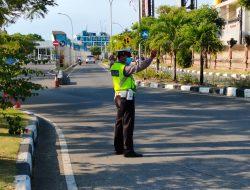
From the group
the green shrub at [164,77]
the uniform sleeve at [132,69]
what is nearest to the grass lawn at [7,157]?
the uniform sleeve at [132,69]

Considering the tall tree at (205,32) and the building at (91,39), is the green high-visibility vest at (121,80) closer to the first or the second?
the tall tree at (205,32)

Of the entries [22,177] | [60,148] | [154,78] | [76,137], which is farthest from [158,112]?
[154,78]

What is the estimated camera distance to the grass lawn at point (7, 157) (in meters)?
6.44

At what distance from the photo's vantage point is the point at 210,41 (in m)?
23.8

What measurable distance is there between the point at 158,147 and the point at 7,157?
283 centimetres

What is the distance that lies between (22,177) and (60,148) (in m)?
3.05

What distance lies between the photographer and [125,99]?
880cm

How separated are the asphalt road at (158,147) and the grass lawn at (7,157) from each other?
384mm

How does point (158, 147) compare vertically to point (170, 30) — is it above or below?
below

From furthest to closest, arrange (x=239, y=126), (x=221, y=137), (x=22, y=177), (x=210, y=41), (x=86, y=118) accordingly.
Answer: (x=210, y=41) → (x=86, y=118) → (x=239, y=126) → (x=221, y=137) → (x=22, y=177)

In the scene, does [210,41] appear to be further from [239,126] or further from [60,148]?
[60,148]

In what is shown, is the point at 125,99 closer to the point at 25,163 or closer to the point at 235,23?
the point at 25,163

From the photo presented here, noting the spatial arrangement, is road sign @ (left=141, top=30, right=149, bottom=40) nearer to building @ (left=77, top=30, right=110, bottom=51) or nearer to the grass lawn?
the grass lawn

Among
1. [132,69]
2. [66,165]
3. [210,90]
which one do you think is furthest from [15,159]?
[210,90]
